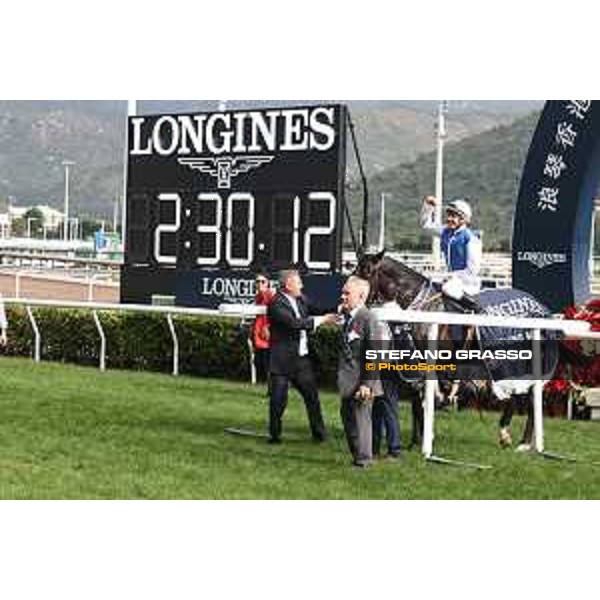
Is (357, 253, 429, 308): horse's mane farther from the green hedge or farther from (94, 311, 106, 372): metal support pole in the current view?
(94, 311, 106, 372): metal support pole

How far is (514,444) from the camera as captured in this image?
30.8 ft

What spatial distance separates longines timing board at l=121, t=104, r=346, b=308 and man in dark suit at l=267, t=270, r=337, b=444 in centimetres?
367

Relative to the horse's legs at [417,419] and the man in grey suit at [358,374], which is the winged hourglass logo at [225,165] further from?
the man in grey suit at [358,374]

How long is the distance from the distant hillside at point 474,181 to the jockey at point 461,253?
228 feet

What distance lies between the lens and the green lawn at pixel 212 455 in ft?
23.2

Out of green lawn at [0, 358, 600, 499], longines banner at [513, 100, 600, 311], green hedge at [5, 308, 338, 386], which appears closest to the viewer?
green lawn at [0, 358, 600, 499]

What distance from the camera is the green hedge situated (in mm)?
14008

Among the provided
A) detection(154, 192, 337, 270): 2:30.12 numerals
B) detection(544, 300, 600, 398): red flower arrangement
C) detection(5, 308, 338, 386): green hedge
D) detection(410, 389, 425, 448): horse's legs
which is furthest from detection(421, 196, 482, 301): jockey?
detection(5, 308, 338, 386): green hedge

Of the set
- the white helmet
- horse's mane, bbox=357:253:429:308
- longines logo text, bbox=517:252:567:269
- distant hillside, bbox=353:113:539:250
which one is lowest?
horse's mane, bbox=357:253:429:308

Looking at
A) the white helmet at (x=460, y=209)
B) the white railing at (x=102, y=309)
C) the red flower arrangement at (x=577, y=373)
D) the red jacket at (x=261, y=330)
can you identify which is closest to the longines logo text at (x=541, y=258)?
the red flower arrangement at (x=577, y=373)

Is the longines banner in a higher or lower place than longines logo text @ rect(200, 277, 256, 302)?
higher

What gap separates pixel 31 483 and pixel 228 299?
7.40 metres

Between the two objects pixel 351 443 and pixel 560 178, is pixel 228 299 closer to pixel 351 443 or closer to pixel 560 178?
pixel 560 178

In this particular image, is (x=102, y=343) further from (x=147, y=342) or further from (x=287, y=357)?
(x=287, y=357)
